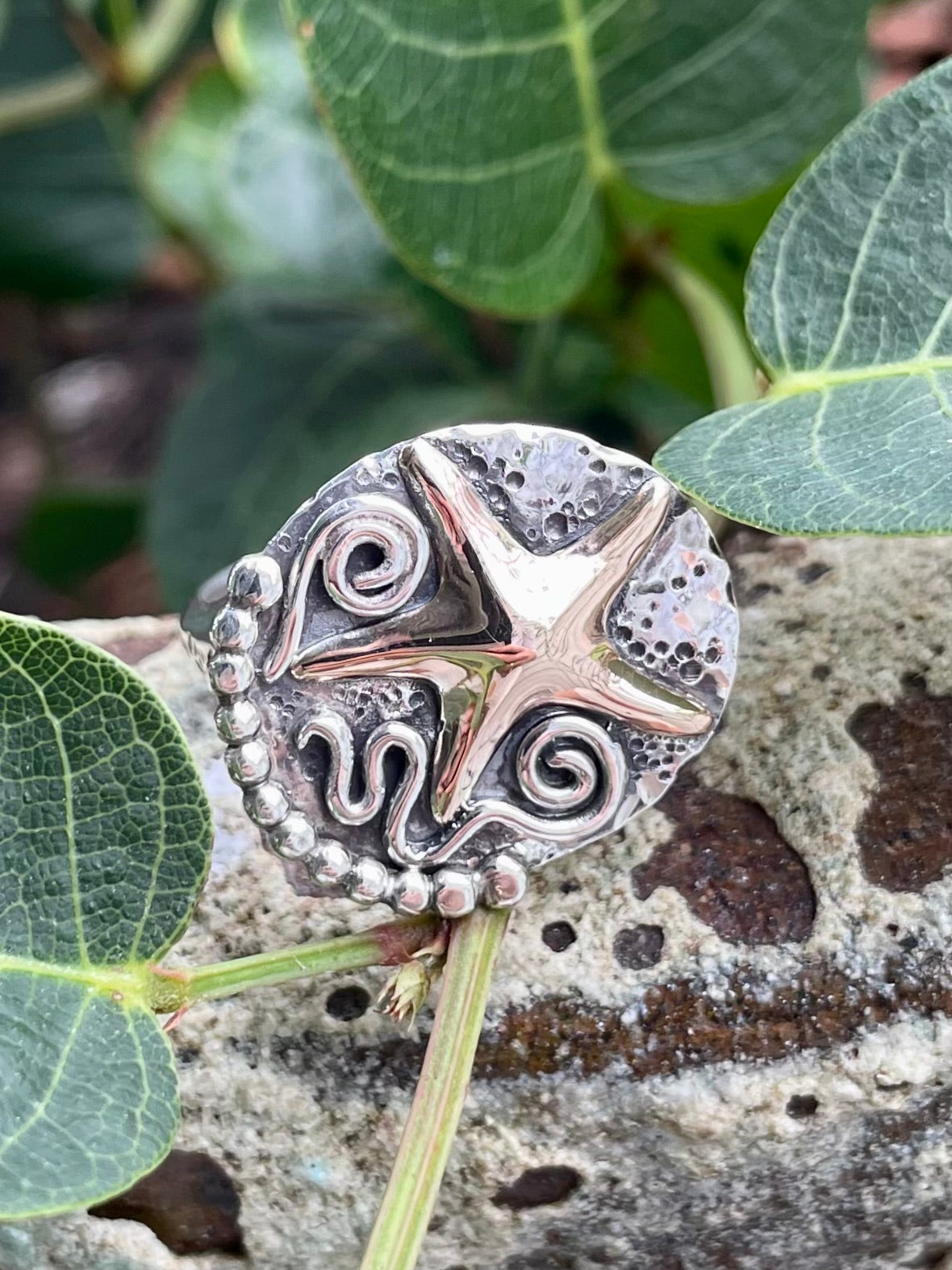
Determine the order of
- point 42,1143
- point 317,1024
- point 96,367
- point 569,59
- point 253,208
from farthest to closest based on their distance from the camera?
point 96,367, point 253,208, point 569,59, point 317,1024, point 42,1143

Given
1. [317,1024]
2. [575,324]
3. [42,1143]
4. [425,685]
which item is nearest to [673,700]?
[425,685]

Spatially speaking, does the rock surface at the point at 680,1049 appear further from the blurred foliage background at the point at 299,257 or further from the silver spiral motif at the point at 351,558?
the blurred foliage background at the point at 299,257

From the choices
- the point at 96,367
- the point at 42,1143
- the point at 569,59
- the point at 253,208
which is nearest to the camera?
the point at 42,1143

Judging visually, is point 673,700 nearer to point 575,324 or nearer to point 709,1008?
point 709,1008

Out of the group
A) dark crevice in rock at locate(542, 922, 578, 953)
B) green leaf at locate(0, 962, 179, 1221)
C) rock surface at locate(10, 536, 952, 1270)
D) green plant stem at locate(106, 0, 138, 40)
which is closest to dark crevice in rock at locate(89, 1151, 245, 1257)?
rock surface at locate(10, 536, 952, 1270)

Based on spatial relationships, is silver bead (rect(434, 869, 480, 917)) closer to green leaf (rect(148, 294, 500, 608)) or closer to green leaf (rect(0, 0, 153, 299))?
green leaf (rect(148, 294, 500, 608))

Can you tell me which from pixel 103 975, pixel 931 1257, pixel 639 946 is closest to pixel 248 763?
pixel 103 975
